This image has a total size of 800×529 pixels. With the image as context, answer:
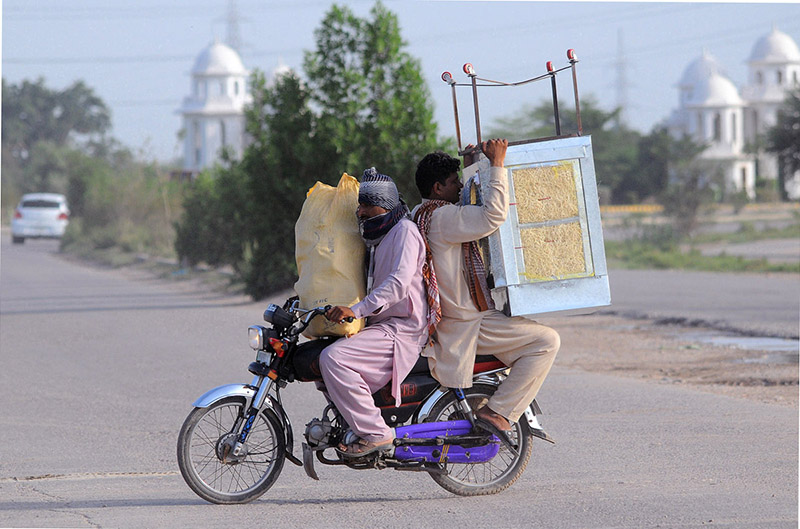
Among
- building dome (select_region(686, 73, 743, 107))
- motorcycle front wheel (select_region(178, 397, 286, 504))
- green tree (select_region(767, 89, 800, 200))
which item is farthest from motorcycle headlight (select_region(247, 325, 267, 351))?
building dome (select_region(686, 73, 743, 107))

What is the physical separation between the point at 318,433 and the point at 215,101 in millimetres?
80615

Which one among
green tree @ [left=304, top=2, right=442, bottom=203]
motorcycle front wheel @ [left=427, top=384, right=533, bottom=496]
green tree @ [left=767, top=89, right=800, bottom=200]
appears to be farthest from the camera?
green tree @ [left=767, top=89, right=800, bottom=200]

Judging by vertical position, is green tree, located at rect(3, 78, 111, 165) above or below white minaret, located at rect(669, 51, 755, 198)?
above

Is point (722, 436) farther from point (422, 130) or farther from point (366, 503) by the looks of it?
point (422, 130)

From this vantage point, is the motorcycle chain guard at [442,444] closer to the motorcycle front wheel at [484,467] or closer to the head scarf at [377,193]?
the motorcycle front wheel at [484,467]

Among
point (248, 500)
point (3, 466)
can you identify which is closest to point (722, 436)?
point (248, 500)

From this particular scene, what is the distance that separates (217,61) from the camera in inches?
3285

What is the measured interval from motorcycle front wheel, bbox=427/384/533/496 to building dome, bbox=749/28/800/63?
3494 inches

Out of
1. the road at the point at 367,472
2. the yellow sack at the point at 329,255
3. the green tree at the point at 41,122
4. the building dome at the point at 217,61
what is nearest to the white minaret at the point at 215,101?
the building dome at the point at 217,61

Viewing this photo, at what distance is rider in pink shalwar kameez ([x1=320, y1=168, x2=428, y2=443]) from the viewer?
5789 millimetres

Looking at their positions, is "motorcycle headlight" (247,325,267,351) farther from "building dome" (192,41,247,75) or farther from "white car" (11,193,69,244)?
"building dome" (192,41,247,75)

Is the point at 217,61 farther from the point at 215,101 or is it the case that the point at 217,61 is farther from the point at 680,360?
the point at 680,360

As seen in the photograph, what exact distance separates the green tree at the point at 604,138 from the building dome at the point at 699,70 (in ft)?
32.0

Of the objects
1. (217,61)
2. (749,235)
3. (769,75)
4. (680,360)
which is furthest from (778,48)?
(680,360)
